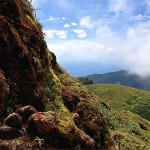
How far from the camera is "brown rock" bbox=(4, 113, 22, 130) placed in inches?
566

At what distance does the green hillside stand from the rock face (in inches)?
4856

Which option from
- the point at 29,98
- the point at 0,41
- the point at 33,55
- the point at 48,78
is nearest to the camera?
the point at 0,41

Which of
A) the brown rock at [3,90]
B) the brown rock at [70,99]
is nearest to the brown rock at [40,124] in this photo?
the brown rock at [3,90]

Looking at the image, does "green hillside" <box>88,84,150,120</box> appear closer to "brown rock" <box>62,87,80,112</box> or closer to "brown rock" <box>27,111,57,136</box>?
"brown rock" <box>62,87,80,112</box>

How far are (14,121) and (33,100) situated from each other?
5069 mm

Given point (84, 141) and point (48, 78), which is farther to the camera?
point (48, 78)

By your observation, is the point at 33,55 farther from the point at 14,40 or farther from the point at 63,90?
the point at 63,90

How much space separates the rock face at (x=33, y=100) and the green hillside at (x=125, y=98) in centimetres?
12335

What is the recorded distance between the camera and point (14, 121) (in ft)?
47.6

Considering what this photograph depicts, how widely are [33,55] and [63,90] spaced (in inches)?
213

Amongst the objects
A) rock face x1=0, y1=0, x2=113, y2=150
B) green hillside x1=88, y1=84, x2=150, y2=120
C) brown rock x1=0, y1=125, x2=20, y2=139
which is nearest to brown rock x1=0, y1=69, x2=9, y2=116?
rock face x1=0, y1=0, x2=113, y2=150

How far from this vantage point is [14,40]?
19109 millimetres

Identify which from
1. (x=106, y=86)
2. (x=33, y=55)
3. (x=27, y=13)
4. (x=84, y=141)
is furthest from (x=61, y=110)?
(x=106, y=86)

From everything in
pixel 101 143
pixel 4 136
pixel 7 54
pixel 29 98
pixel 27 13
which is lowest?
pixel 101 143
